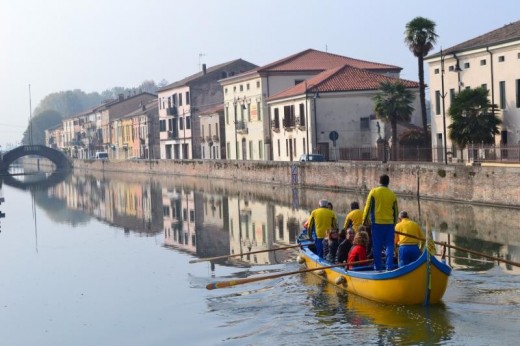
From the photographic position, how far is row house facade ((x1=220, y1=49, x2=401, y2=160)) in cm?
7419

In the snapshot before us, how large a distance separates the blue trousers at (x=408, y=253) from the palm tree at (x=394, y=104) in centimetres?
3666

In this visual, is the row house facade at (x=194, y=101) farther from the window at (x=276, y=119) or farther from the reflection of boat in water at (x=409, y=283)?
the reflection of boat in water at (x=409, y=283)

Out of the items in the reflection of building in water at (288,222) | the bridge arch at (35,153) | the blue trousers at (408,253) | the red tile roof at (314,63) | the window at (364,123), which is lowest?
the reflection of building in water at (288,222)

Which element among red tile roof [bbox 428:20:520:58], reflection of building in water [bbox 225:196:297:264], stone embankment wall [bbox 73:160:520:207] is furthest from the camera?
red tile roof [bbox 428:20:520:58]

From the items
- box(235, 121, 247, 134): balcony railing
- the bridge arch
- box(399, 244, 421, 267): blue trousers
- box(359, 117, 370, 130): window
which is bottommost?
box(399, 244, 421, 267): blue trousers

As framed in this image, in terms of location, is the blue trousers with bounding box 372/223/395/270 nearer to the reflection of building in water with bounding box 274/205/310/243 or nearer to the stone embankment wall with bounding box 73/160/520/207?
the reflection of building in water with bounding box 274/205/310/243

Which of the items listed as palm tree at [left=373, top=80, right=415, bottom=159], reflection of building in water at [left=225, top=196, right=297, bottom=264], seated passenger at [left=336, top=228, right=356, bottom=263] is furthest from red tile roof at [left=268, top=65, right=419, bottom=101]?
seated passenger at [left=336, top=228, right=356, bottom=263]

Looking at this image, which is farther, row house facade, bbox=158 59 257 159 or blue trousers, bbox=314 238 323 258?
row house facade, bbox=158 59 257 159

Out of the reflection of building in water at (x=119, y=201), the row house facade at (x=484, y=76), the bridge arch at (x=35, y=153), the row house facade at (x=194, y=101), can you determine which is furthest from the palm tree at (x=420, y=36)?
the bridge arch at (x=35, y=153)

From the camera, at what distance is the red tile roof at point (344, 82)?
62.8m

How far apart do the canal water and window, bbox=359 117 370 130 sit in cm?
1717

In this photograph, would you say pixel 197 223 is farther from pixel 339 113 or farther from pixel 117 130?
pixel 117 130

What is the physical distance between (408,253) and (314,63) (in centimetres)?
6003

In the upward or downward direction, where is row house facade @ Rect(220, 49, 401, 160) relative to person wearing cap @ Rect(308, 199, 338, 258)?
upward
